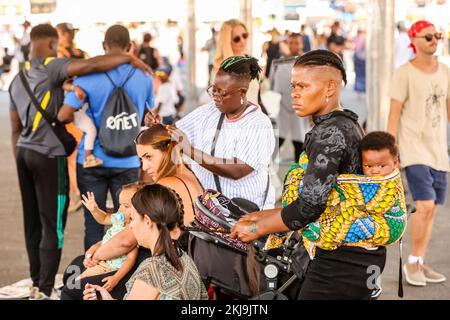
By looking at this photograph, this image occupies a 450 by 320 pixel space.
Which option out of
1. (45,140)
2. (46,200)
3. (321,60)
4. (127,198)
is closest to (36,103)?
(45,140)

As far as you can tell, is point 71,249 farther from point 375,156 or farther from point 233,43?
point 375,156

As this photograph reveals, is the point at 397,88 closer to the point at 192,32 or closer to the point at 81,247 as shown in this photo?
the point at 81,247

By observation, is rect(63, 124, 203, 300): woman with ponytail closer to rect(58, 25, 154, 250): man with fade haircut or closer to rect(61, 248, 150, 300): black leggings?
rect(61, 248, 150, 300): black leggings

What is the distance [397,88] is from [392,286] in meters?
1.48

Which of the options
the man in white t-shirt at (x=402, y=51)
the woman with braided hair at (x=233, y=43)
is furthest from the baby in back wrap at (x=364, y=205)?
the man in white t-shirt at (x=402, y=51)

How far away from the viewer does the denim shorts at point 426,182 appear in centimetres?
669

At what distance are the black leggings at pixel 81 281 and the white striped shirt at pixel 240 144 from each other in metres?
0.53

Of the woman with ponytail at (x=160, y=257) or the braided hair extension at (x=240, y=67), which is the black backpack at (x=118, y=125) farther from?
the woman with ponytail at (x=160, y=257)

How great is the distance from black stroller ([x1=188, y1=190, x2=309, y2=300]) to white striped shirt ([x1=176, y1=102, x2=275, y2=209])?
16.2 inches

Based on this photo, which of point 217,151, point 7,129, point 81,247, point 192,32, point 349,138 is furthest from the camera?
point 192,32

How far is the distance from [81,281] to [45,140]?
154cm
